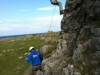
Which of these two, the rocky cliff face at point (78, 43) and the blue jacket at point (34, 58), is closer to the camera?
the rocky cliff face at point (78, 43)

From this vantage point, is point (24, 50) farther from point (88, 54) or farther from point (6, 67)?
point (88, 54)

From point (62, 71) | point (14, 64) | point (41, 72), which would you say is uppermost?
point (62, 71)

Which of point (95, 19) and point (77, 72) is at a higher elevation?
point (95, 19)

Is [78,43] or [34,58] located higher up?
[78,43]

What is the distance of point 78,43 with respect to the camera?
22.4m

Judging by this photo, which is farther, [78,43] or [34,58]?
[34,58]

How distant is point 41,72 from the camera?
85.0ft

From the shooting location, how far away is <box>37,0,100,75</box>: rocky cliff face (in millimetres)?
20562

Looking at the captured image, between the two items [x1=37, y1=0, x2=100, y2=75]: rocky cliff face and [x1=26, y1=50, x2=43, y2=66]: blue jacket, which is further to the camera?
[x1=26, y1=50, x2=43, y2=66]: blue jacket

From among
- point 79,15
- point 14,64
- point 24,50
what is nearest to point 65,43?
point 79,15

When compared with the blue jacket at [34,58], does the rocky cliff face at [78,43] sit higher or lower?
higher

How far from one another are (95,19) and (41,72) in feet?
28.2

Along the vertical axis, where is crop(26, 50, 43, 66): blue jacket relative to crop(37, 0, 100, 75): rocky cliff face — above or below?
below

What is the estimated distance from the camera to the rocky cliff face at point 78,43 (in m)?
20.6
